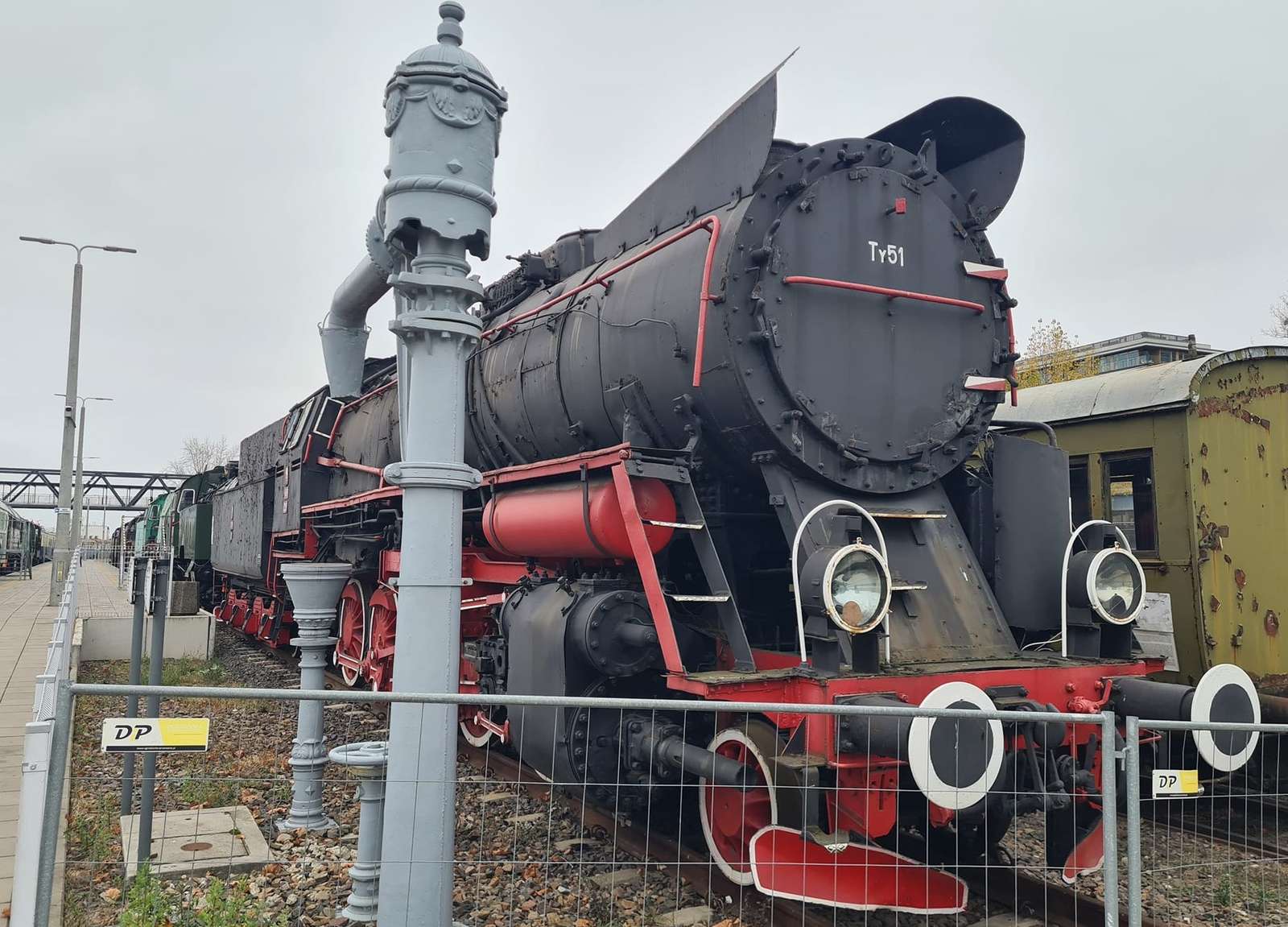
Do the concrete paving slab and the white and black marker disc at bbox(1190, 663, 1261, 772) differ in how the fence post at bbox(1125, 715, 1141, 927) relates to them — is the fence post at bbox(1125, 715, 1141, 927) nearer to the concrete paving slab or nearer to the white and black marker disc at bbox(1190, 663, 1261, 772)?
the white and black marker disc at bbox(1190, 663, 1261, 772)

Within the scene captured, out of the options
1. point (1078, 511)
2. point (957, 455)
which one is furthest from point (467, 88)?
point (1078, 511)

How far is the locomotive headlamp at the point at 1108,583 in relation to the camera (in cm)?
524

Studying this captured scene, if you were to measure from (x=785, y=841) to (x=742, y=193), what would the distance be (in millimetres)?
3279

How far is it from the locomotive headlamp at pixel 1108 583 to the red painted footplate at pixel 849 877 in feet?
5.59

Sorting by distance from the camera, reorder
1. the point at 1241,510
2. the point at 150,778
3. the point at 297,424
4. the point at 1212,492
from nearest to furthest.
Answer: the point at 150,778 → the point at 1212,492 → the point at 1241,510 → the point at 297,424

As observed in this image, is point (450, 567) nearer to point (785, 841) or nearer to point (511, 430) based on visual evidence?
point (785, 841)

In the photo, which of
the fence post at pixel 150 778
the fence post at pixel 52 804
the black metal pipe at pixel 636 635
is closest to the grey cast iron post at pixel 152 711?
the fence post at pixel 150 778

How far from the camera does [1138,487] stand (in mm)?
7906

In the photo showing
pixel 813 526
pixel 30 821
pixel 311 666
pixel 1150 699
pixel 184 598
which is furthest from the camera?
pixel 184 598

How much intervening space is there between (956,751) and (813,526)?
1.40 m

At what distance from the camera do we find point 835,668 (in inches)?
173

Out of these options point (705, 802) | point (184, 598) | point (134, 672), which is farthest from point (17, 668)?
point (705, 802)

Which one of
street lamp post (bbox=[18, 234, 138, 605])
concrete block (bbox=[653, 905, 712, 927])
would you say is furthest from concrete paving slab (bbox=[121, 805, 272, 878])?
street lamp post (bbox=[18, 234, 138, 605])

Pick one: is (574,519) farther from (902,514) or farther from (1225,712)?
(1225,712)
